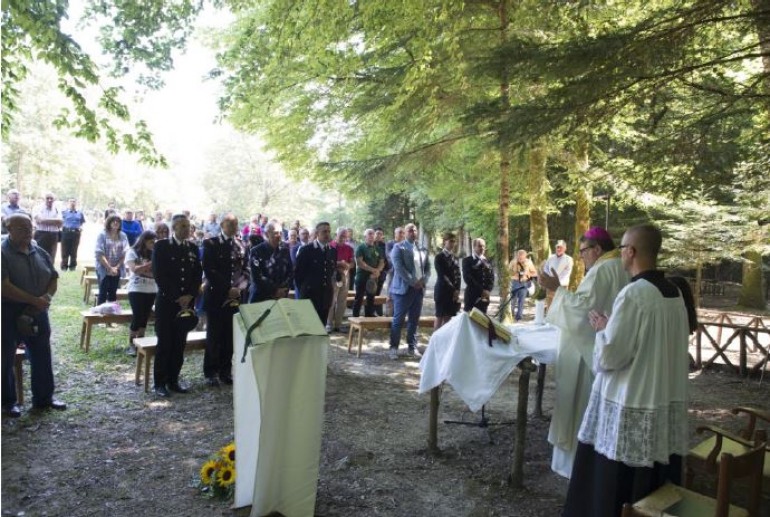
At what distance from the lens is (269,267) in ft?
23.7

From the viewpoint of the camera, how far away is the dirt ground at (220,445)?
13.0ft

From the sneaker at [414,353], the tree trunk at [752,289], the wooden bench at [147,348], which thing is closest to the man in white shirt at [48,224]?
the wooden bench at [147,348]

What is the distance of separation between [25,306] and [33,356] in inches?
21.1

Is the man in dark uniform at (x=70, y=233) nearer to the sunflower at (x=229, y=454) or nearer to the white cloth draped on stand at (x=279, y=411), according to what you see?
the sunflower at (x=229, y=454)

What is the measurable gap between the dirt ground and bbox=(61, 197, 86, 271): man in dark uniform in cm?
948

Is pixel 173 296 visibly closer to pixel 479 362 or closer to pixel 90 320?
pixel 90 320

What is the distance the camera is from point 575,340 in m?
4.21

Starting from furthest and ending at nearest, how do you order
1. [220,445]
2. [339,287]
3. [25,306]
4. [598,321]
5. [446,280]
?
[339,287]
[446,280]
[25,306]
[220,445]
[598,321]

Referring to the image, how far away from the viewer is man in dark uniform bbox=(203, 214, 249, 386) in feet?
21.5

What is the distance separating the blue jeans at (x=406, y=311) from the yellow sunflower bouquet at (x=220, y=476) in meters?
4.98

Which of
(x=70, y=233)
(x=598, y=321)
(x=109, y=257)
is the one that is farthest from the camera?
(x=70, y=233)

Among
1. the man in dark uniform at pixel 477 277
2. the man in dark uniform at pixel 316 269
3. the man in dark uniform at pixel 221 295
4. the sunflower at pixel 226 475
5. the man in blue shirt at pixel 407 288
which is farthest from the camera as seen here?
the man in dark uniform at pixel 477 277

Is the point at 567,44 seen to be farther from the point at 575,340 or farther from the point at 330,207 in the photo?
the point at 330,207

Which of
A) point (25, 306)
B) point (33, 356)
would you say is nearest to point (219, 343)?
point (33, 356)
